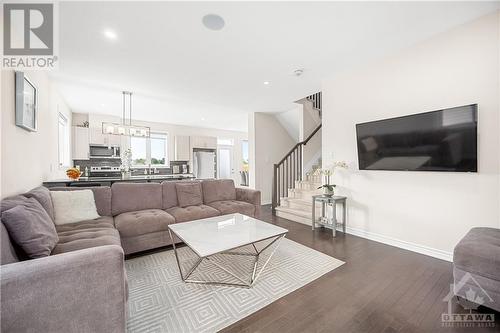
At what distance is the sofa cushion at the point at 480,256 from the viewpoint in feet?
4.96

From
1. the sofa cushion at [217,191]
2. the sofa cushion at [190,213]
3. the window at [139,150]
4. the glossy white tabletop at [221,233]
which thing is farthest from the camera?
the window at [139,150]

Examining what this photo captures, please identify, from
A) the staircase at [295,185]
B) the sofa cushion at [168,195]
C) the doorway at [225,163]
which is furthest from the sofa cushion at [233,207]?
the doorway at [225,163]

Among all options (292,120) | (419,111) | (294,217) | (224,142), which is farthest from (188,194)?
(224,142)

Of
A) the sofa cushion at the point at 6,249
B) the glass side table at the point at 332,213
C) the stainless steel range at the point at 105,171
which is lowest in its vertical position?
the glass side table at the point at 332,213

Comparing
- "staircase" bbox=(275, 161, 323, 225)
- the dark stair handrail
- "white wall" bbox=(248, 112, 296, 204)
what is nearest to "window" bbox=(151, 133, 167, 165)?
"white wall" bbox=(248, 112, 296, 204)

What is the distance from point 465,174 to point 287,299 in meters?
2.46

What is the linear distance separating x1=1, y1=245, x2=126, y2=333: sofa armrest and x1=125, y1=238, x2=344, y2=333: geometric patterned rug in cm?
49

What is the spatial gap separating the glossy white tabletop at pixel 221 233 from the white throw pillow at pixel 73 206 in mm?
1194

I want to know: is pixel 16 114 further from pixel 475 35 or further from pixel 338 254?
pixel 475 35

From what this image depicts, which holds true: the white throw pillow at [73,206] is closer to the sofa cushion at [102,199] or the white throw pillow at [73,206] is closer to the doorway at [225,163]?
the sofa cushion at [102,199]

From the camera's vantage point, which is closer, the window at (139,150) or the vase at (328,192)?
the vase at (328,192)

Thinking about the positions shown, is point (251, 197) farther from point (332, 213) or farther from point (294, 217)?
point (332, 213)

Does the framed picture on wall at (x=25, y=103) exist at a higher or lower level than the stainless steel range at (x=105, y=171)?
higher

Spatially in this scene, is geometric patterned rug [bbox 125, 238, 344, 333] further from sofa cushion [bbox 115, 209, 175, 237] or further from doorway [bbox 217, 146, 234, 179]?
doorway [bbox 217, 146, 234, 179]
